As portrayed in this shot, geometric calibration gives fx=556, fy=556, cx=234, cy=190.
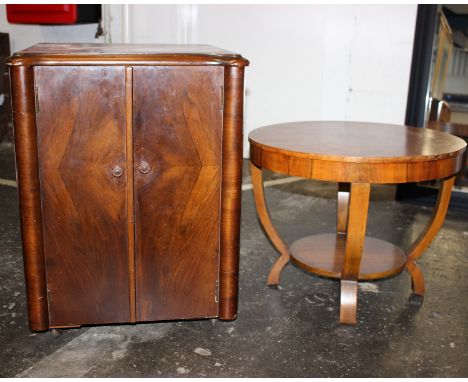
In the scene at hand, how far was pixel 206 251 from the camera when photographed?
2.30 metres

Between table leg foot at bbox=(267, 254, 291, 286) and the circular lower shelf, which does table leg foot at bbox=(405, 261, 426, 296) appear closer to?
the circular lower shelf

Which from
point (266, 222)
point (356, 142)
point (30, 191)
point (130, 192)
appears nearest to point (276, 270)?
point (266, 222)

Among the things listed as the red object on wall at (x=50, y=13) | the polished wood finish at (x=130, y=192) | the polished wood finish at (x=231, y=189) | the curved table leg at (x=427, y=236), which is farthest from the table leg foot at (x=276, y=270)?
the red object on wall at (x=50, y=13)

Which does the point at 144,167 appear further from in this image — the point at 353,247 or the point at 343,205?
the point at 343,205

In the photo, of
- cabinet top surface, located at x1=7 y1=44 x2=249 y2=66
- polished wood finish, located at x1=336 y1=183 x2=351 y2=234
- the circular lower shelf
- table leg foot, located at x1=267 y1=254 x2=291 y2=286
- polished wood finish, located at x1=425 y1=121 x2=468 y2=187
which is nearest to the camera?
cabinet top surface, located at x1=7 y1=44 x2=249 y2=66

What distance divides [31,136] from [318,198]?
287cm

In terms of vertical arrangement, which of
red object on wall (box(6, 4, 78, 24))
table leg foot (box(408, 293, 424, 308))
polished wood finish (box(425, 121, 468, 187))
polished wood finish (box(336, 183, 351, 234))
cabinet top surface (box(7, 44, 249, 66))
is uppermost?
red object on wall (box(6, 4, 78, 24))

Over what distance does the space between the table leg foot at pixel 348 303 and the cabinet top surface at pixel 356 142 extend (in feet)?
2.09

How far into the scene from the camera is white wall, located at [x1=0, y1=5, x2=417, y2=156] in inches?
182

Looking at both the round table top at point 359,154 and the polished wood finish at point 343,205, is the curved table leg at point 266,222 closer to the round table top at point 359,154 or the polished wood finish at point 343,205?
the round table top at point 359,154

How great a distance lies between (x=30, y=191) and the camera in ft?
6.85

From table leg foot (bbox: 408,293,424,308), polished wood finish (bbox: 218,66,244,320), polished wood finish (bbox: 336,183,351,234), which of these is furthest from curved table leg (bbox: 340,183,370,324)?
polished wood finish (bbox: 336,183,351,234)

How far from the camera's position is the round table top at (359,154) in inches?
88.8

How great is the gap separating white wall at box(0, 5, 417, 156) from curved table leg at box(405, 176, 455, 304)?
217 centimetres
